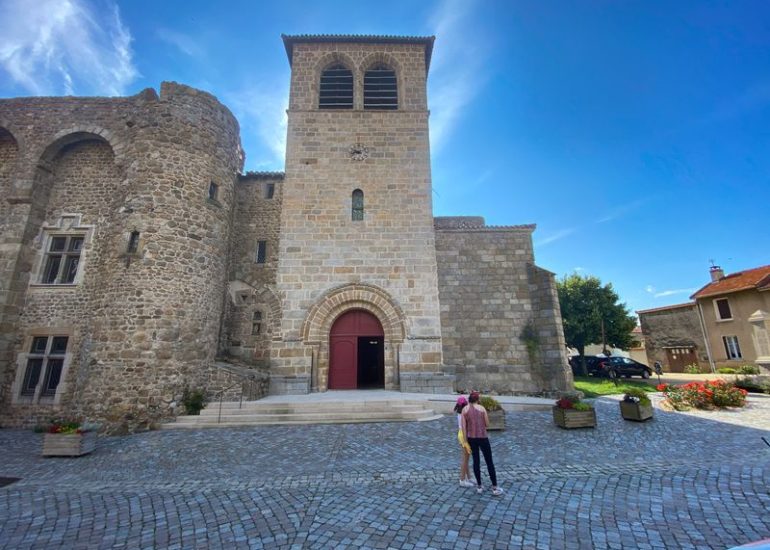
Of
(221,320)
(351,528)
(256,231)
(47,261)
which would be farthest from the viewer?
(256,231)

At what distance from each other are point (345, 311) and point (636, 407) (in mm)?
8706

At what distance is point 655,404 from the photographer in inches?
417

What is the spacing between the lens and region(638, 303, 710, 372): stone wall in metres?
22.2

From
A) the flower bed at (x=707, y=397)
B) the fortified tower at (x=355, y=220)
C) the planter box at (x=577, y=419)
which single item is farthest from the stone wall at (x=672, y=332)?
the fortified tower at (x=355, y=220)

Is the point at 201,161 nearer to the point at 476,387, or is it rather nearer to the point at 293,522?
the point at 293,522

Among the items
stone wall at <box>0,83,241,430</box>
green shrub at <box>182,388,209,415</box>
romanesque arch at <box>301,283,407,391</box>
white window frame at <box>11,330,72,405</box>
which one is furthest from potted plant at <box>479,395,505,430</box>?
white window frame at <box>11,330,72,405</box>

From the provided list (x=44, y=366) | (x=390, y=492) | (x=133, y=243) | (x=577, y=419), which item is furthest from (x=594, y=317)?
(x=44, y=366)

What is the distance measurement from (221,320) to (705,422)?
14.0 metres

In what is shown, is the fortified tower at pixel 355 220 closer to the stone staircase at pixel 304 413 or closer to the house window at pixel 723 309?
the stone staircase at pixel 304 413

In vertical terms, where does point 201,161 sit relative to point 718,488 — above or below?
above

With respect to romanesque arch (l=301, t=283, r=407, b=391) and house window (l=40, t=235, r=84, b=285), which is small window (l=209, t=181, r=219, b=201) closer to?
house window (l=40, t=235, r=84, b=285)

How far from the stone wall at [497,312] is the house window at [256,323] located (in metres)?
6.65

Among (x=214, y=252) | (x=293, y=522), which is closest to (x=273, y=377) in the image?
(x=214, y=252)

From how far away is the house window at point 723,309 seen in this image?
20.2 metres
